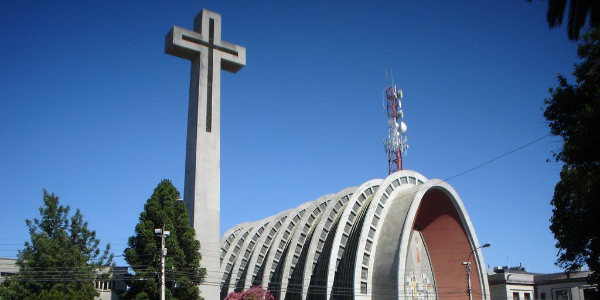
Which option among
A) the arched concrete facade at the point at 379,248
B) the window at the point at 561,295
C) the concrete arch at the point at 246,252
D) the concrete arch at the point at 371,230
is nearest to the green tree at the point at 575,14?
the arched concrete facade at the point at 379,248

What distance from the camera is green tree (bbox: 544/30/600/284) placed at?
69.6ft

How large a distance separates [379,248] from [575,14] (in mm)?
30968

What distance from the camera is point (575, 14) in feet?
54.8

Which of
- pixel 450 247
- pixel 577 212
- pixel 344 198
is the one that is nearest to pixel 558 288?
pixel 450 247

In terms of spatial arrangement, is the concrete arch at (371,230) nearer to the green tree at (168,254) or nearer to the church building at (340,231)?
the church building at (340,231)

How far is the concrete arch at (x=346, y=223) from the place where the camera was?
45375 millimetres

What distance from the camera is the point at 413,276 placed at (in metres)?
48.2

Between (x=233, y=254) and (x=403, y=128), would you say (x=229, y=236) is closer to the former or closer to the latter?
(x=233, y=254)

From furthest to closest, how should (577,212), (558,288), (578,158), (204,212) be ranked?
(558,288), (204,212), (577,212), (578,158)

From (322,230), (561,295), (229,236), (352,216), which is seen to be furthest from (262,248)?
(561,295)

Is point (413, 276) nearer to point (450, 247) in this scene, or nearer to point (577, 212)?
point (450, 247)

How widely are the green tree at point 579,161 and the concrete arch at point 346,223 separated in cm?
1962

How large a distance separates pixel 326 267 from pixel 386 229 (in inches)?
233

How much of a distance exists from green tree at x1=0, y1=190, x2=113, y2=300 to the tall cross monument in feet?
21.6
